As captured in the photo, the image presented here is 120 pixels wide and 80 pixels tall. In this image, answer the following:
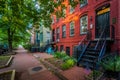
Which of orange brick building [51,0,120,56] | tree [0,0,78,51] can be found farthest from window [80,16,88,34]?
tree [0,0,78,51]

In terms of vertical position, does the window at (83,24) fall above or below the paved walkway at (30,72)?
above

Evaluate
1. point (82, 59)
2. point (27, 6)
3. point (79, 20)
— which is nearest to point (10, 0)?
point (27, 6)

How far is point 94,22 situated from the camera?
11883mm

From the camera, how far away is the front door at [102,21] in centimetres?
1038

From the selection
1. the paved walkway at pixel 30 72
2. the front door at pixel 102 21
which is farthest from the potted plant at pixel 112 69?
the front door at pixel 102 21

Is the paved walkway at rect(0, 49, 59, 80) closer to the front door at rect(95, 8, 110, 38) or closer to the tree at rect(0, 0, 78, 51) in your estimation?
the tree at rect(0, 0, 78, 51)

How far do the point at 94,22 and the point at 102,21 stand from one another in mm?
857

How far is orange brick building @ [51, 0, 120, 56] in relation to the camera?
31.2ft

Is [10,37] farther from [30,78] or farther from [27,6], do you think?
[30,78]

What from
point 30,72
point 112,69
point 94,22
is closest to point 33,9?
point 30,72

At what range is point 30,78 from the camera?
865cm

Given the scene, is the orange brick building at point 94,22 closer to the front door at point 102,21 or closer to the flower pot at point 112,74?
the front door at point 102,21

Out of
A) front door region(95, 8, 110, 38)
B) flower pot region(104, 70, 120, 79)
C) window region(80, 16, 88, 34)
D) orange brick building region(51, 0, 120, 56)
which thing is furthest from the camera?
window region(80, 16, 88, 34)

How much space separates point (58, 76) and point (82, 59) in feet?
8.01
